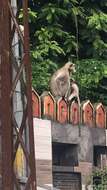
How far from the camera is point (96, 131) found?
9.00 metres

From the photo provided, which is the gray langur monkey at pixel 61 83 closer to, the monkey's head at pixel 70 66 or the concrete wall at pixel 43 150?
the monkey's head at pixel 70 66

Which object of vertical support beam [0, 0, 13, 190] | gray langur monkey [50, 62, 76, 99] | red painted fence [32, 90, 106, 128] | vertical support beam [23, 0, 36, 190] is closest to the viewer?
vertical support beam [0, 0, 13, 190]

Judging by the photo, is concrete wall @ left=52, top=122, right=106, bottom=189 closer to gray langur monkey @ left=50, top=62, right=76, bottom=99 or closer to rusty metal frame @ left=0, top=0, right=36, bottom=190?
gray langur monkey @ left=50, top=62, right=76, bottom=99

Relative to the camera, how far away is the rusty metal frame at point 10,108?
5.13 metres

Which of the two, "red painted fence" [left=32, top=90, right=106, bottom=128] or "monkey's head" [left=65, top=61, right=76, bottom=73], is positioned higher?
"monkey's head" [left=65, top=61, right=76, bottom=73]

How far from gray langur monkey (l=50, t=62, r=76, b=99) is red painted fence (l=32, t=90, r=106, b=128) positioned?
0.61ft

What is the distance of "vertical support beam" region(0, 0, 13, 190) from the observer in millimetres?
5109

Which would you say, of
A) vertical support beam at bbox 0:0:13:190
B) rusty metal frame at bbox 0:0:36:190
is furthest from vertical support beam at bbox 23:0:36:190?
vertical support beam at bbox 0:0:13:190

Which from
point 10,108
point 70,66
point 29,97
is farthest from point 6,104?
point 70,66

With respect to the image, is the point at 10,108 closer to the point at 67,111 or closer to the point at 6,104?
the point at 6,104

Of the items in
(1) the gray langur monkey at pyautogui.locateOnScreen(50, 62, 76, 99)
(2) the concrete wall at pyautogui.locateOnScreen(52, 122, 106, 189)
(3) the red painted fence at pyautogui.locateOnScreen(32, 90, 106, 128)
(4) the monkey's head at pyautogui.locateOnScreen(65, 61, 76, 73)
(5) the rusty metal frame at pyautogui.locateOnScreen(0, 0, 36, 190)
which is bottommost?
(2) the concrete wall at pyautogui.locateOnScreen(52, 122, 106, 189)

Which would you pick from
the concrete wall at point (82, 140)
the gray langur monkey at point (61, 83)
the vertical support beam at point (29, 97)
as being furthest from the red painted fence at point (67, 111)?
the vertical support beam at point (29, 97)

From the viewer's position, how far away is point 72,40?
10289 mm

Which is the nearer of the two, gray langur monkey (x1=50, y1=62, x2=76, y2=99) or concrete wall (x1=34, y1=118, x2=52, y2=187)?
concrete wall (x1=34, y1=118, x2=52, y2=187)
